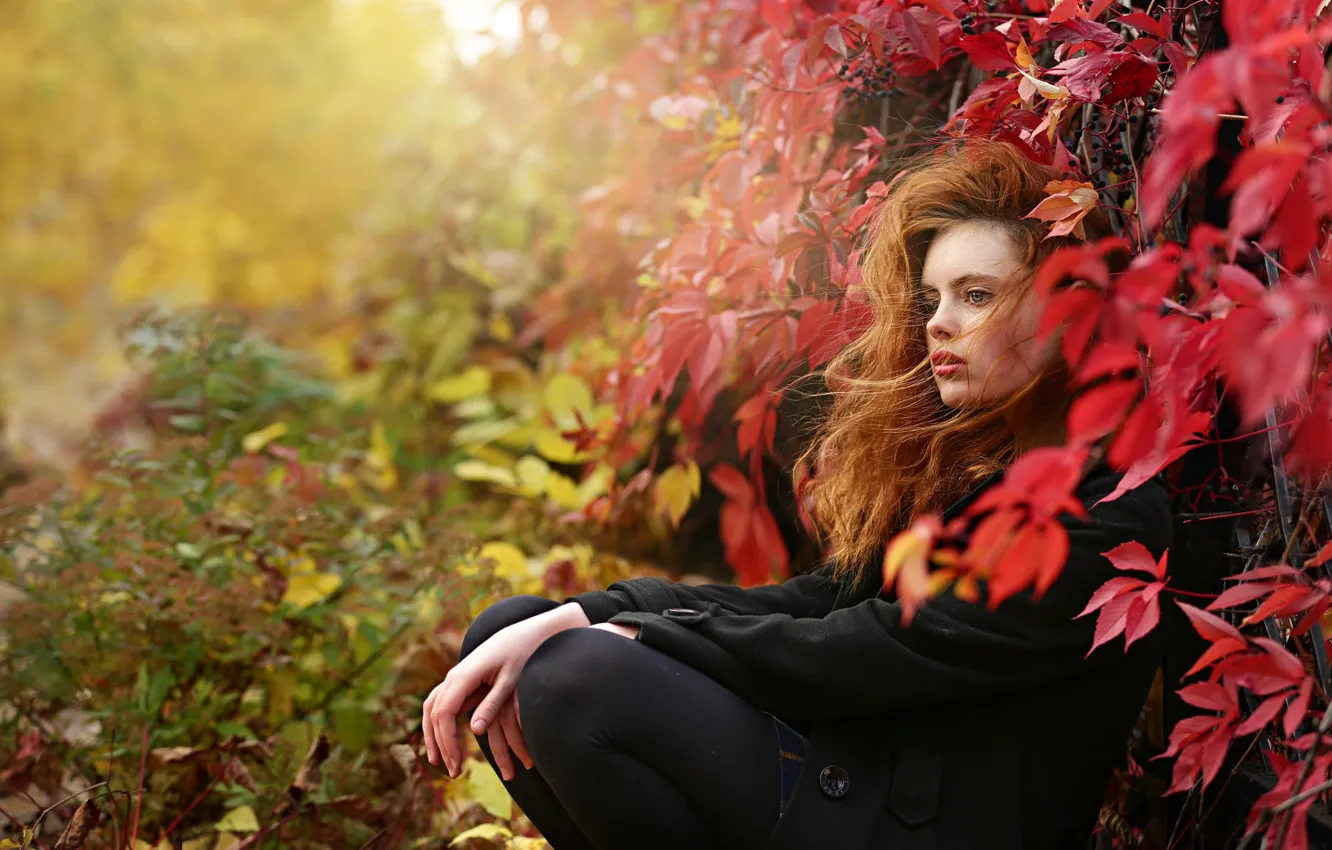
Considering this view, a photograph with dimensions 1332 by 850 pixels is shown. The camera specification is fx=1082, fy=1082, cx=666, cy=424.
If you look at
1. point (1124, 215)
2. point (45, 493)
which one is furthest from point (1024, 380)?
point (45, 493)

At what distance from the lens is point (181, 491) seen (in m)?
2.40

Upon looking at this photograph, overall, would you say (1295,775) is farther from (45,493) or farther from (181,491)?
(45,493)

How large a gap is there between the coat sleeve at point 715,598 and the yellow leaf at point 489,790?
54cm

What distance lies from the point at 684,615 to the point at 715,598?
183 millimetres

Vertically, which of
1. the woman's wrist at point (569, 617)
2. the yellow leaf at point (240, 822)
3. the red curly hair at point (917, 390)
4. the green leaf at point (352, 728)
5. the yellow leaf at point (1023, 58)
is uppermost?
the yellow leaf at point (1023, 58)

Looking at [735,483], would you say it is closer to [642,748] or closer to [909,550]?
[642,748]

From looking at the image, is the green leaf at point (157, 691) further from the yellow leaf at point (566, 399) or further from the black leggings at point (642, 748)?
the yellow leaf at point (566, 399)

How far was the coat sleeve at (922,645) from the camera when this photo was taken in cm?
134

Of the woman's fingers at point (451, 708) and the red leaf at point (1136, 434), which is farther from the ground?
the red leaf at point (1136, 434)

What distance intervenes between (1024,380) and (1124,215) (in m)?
0.31

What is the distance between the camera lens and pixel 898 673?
137 cm

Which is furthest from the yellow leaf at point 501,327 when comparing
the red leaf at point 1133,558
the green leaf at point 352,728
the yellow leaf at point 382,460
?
the red leaf at point 1133,558

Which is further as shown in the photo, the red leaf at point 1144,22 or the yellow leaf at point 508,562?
the yellow leaf at point 508,562

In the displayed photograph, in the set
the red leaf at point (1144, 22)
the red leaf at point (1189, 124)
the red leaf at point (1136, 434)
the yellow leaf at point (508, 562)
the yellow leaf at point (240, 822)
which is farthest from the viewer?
the yellow leaf at point (508, 562)
